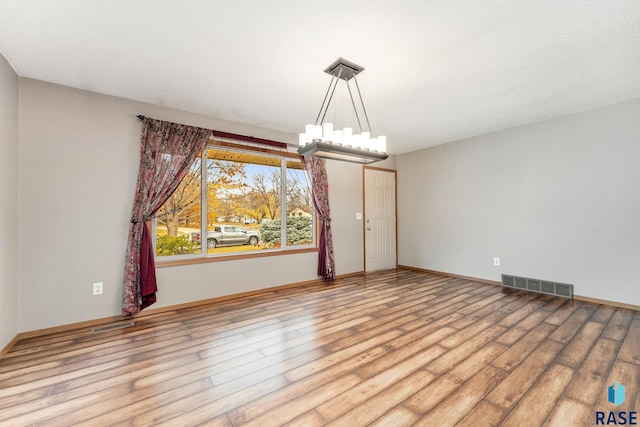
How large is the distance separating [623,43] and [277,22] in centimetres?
280

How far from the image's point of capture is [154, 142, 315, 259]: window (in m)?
3.52

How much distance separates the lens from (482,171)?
462 centimetres

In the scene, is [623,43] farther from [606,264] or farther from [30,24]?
[30,24]

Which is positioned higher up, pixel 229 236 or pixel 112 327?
pixel 229 236

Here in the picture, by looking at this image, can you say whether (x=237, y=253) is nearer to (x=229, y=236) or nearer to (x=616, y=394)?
(x=229, y=236)

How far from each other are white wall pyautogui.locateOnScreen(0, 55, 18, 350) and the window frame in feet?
3.79

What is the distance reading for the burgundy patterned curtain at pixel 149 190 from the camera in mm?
3027

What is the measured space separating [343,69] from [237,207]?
2.41m

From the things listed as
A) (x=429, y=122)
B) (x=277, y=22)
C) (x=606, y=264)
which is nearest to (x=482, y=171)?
(x=429, y=122)

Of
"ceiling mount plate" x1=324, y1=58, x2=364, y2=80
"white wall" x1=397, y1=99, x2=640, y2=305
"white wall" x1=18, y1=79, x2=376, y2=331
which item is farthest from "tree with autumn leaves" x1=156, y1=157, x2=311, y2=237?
"white wall" x1=397, y1=99, x2=640, y2=305

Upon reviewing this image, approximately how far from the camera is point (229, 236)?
3896mm

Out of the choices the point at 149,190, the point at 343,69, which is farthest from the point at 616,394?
the point at 149,190

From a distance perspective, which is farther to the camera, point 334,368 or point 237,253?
point 237,253

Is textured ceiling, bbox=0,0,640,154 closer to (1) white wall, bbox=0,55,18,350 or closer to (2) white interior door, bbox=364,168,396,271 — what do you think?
(1) white wall, bbox=0,55,18,350
